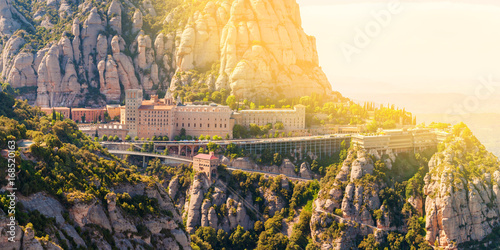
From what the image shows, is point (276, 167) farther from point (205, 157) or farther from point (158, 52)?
point (158, 52)

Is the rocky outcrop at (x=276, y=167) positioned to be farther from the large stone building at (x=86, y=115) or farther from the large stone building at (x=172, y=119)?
the large stone building at (x=86, y=115)

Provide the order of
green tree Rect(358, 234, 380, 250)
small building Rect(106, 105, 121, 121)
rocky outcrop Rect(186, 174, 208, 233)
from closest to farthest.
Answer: green tree Rect(358, 234, 380, 250) → rocky outcrop Rect(186, 174, 208, 233) → small building Rect(106, 105, 121, 121)

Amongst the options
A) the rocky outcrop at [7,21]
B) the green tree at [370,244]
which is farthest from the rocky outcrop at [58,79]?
the green tree at [370,244]

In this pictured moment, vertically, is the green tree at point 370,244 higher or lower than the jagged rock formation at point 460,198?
lower

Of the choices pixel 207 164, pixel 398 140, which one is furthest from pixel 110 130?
pixel 398 140

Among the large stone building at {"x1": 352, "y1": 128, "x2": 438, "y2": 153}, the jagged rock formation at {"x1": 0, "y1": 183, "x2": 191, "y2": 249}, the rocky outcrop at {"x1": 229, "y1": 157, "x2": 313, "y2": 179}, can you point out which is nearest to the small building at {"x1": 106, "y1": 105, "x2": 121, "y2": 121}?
the rocky outcrop at {"x1": 229, "y1": 157, "x2": 313, "y2": 179}

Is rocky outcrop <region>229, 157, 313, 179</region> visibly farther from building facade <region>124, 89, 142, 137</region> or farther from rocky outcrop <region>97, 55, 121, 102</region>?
rocky outcrop <region>97, 55, 121, 102</region>

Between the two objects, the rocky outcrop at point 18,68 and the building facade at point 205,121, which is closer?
the building facade at point 205,121
